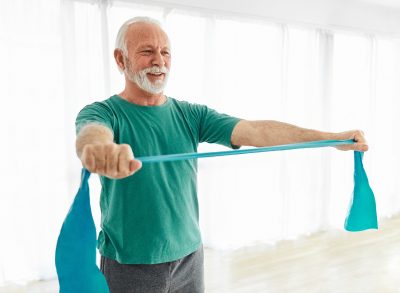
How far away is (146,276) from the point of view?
1.30 metres

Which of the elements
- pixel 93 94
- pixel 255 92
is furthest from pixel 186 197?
pixel 255 92

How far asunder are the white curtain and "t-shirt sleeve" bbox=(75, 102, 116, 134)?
1.86 meters

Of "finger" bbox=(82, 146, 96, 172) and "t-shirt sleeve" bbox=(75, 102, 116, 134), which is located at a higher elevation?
"t-shirt sleeve" bbox=(75, 102, 116, 134)

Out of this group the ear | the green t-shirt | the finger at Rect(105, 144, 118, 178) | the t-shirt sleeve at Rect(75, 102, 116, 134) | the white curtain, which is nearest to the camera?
the finger at Rect(105, 144, 118, 178)

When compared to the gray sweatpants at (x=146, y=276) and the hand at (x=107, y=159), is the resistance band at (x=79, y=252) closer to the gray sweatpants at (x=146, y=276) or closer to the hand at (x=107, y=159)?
the gray sweatpants at (x=146, y=276)

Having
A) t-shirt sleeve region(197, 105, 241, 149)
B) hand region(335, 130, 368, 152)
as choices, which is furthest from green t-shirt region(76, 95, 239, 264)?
hand region(335, 130, 368, 152)

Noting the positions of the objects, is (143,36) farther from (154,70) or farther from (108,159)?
(108,159)

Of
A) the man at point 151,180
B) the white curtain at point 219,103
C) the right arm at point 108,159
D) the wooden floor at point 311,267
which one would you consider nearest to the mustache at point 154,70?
the man at point 151,180

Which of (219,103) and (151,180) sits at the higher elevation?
(219,103)

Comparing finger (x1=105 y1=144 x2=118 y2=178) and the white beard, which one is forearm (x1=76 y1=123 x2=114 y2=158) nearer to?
finger (x1=105 y1=144 x2=118 y2=178)

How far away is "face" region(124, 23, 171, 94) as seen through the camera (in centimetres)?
132

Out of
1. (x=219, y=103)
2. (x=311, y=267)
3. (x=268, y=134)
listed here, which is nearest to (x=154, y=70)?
(x=268, y=134)

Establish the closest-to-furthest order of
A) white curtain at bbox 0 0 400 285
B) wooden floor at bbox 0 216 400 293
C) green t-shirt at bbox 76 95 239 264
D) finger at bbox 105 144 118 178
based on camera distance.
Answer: finger at bbox 105 144 118 178 → green t-shirt at bbox 76 95 239 264 → white curtain at bbox 0 0 400 285 → wooden floor at bbox 0 216 400 293

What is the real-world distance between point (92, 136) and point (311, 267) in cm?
294
